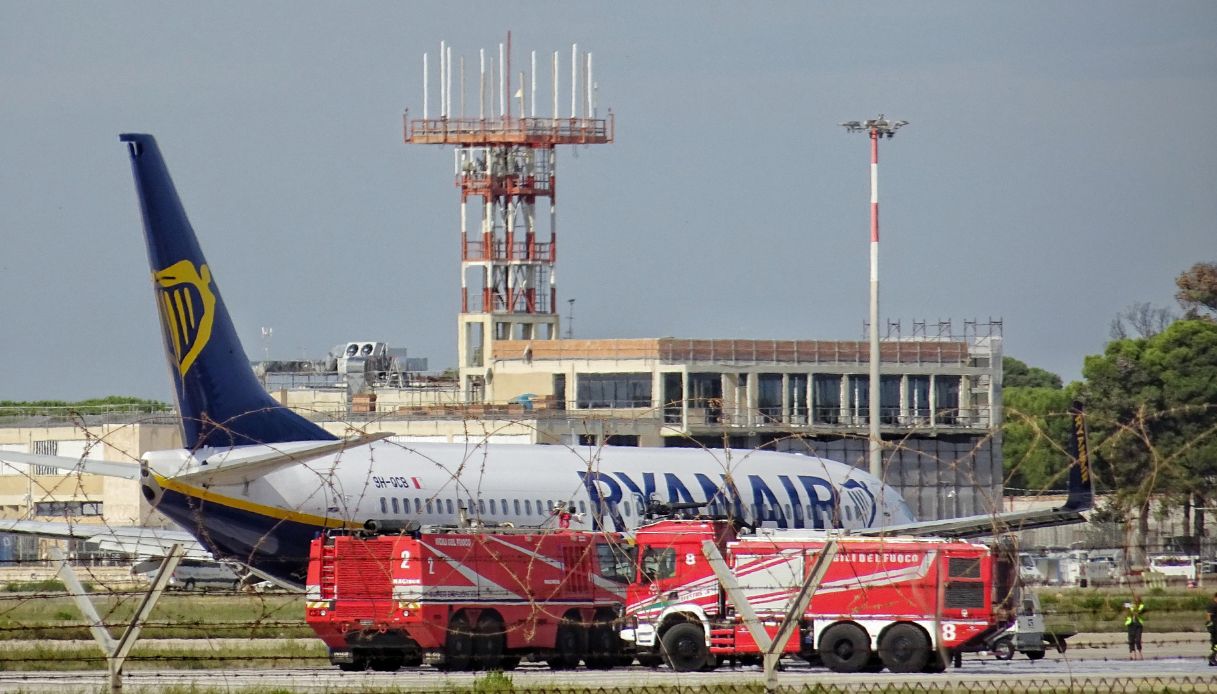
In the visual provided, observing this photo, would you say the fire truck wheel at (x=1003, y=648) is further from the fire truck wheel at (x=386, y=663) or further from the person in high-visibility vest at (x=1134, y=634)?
→ the fire truck wheel at (x=386, y=663)

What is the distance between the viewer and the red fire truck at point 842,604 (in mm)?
29219

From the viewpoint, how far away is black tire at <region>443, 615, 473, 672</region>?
97.6ft

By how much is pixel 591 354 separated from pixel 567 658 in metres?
59.9

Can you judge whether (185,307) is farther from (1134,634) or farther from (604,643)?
(1134,634)

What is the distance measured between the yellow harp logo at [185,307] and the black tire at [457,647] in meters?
10.0

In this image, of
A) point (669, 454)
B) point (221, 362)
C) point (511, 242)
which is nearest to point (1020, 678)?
point (221, 362)

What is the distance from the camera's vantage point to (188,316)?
37125mm

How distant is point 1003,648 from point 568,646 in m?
8.50

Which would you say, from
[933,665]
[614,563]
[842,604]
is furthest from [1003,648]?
[614,563]

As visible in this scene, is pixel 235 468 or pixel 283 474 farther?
pixel 283 474

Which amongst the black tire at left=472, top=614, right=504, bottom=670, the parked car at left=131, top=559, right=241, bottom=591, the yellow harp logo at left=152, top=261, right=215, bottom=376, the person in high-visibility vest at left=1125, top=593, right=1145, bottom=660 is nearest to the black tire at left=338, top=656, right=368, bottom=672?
the black tire at left=472, top=614, right=504, bottom=670

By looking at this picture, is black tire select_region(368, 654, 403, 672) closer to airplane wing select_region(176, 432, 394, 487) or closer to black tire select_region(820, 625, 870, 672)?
airplane wing select_region(176, 432, 394, 487)

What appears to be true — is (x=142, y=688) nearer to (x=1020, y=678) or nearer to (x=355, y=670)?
(x=355, y=670)

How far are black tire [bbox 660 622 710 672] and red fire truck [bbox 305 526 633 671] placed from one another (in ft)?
3.58
